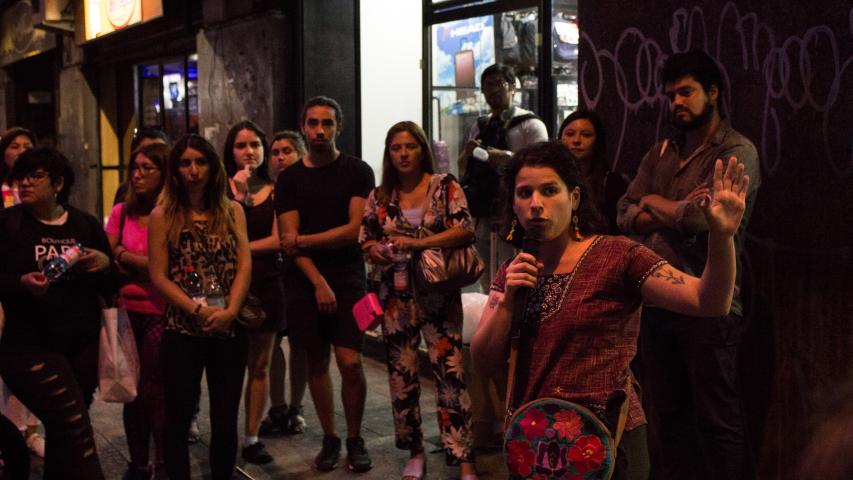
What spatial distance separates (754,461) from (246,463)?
298cm

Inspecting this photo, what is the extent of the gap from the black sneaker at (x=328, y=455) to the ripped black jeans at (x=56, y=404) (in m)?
1.42

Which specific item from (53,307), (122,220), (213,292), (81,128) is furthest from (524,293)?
(81,128)

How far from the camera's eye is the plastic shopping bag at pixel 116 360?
476 cm

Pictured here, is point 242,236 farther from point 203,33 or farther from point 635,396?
point 203,33

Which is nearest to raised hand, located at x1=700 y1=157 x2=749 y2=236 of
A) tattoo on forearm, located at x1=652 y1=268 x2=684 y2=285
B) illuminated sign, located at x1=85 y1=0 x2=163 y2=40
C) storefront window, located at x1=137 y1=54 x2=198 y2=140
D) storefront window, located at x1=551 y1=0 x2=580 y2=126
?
tattoo on forearm, located at x1=652 y1=268 x2=684 y2=285

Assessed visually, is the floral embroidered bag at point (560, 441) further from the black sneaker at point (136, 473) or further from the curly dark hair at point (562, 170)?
the black sneaker at point (136, 473)

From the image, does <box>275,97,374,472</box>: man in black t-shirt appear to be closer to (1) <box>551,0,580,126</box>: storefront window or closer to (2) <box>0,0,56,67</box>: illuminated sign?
(1) <box>551,0,580,126</box>: storefront window

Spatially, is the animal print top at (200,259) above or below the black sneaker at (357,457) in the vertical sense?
above

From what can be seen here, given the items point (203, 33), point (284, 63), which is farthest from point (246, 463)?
point (203, 33)

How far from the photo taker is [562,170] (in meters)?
2.99

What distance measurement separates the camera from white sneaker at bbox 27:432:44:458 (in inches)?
239

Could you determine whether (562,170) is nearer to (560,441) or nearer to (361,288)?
(560,441)

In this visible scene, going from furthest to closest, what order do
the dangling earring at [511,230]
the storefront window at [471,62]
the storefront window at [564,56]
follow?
the storefront window at [471,62] → the storefront window at [564,56] → the dangling earring at [511,230]

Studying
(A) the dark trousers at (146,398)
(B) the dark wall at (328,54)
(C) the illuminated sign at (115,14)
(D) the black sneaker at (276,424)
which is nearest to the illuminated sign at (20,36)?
(C) the illuminated sign at (115,14)
